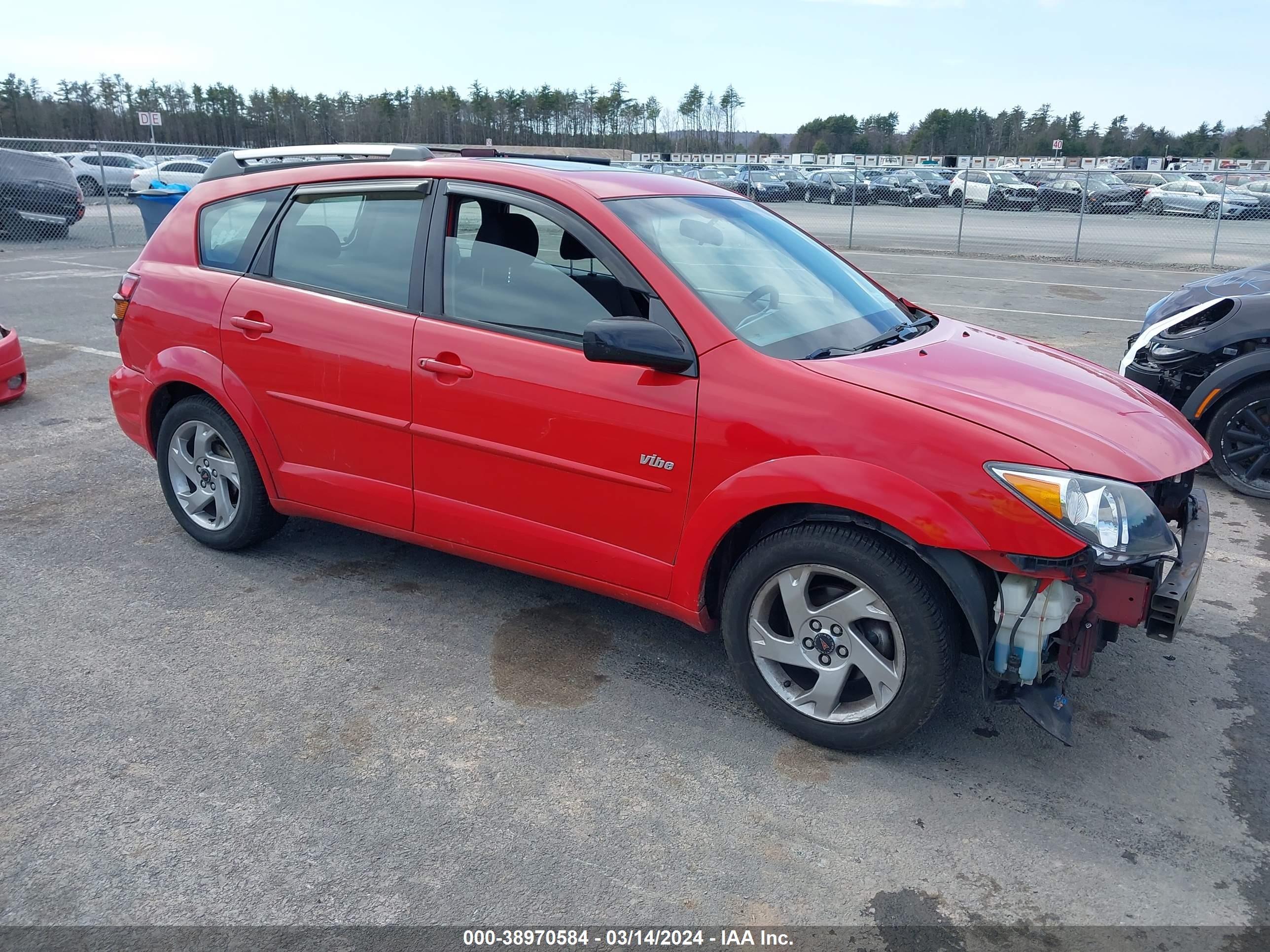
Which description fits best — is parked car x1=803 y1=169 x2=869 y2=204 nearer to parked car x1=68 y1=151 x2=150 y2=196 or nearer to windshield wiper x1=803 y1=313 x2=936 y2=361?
parked car x1=68 y1=151 x2=150 y2=196

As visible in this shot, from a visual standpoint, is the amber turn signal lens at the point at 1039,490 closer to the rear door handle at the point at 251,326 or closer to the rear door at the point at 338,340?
the rear door at the point at 338,340

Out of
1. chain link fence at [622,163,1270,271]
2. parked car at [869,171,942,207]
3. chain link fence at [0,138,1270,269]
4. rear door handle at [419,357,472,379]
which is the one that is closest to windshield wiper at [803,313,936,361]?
rear door handle at [419,357,472,379]

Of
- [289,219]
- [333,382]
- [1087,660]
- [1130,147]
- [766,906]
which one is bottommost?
[766,906]

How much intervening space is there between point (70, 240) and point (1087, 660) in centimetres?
2151

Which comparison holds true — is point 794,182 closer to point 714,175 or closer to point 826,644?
point 714,175

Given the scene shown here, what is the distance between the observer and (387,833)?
2.73 metres

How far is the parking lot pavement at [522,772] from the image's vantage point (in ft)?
8.32

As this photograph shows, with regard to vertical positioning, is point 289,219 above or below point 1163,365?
above

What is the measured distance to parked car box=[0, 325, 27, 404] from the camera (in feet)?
23.1

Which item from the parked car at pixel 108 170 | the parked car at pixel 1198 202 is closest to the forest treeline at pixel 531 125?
the parked car at pixel 108 170

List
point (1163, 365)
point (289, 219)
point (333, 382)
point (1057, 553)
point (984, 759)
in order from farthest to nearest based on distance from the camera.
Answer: point (1163, 365) → point (289, 219) → point (333, 382) → point (984, 759) → point (1057, 553)

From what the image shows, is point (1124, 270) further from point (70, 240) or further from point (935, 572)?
point (70, 240)

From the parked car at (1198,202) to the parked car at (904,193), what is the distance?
7222 mm

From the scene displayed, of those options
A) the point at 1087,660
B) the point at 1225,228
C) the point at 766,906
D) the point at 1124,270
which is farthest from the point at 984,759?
the point at 1225,228
